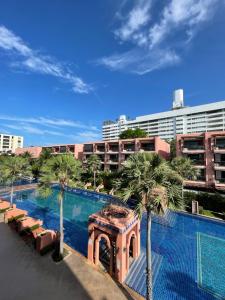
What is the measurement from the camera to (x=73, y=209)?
2728 centimetres

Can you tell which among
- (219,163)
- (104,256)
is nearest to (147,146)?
(219,163)

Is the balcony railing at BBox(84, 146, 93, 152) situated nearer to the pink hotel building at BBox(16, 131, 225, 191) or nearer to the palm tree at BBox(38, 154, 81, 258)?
the pink hotel building at BBox(16, 131, 225, 191)

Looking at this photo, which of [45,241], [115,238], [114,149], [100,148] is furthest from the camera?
[100,148]

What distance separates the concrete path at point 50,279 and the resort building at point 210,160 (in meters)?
24.1

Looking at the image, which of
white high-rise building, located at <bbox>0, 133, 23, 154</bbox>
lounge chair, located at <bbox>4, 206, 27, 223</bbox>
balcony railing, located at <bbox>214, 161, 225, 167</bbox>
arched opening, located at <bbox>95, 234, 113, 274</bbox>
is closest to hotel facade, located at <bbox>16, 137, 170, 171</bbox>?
balcony railing, located at <bbox>214, 161, 225, 167</bbox>

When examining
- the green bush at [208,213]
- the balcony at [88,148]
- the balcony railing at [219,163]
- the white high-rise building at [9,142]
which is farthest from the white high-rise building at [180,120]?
the white high-rise building at [9,142]

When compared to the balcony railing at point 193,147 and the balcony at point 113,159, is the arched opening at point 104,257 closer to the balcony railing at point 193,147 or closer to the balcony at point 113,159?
the balcony railing at point 193,147

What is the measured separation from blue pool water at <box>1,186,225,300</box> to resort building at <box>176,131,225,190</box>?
8.09 metres

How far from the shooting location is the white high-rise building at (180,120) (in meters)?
87.7

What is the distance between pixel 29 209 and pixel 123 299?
21088mm

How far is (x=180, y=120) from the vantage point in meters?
100

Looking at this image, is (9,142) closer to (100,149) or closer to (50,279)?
(100,149)

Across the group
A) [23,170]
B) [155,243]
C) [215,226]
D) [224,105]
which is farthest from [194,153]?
[224,105]

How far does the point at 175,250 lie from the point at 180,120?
94.6m
